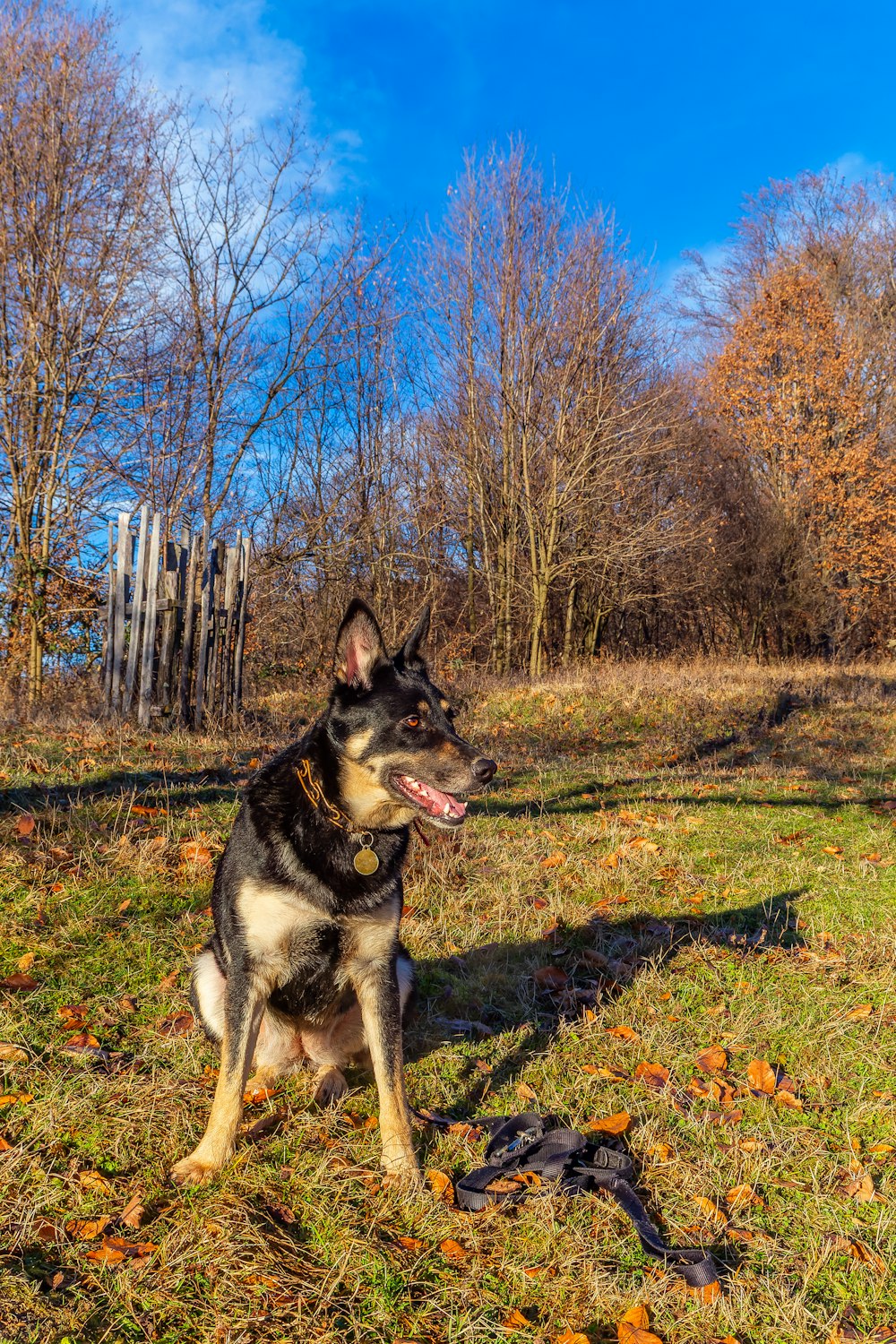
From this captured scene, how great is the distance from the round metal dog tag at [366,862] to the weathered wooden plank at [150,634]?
25.1ft

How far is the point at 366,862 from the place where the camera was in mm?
2945

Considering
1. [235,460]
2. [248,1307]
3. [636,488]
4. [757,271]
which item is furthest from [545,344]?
[248,1307]

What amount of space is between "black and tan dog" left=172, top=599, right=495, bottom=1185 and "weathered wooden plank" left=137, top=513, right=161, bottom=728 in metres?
7.14

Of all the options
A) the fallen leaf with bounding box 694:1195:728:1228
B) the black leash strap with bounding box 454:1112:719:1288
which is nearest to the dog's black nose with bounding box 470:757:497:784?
the black leash strap with bounding box 454:1112:719:1288

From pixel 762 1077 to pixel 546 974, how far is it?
1190 mm

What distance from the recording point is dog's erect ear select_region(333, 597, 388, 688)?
3039mm

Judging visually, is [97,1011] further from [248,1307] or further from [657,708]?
[657,708]

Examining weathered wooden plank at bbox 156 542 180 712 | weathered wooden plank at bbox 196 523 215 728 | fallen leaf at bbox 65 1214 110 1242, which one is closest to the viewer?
fallen leaf at bbox 65 1214 110 1242

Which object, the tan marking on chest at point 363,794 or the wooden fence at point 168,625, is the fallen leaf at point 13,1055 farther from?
the wooden fence at point 168,625

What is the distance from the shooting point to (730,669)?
19.3 metres

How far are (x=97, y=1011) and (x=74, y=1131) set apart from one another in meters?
0.76

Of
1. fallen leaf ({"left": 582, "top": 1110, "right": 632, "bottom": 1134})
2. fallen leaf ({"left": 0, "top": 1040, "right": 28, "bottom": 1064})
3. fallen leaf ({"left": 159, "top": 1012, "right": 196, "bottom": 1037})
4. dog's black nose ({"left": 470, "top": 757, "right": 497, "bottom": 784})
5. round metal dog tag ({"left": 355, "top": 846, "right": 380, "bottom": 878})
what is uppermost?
dog's black nose ({"left": 470, "top": 757, "right": 497, "bottom": 784})

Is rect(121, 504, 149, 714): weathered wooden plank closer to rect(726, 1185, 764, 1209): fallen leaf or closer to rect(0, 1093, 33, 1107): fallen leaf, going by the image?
rect(0, 1093, 33, 1107): fallen leaf

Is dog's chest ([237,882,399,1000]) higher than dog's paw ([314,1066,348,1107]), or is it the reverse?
dog's chest ([237,882,399,1000])
